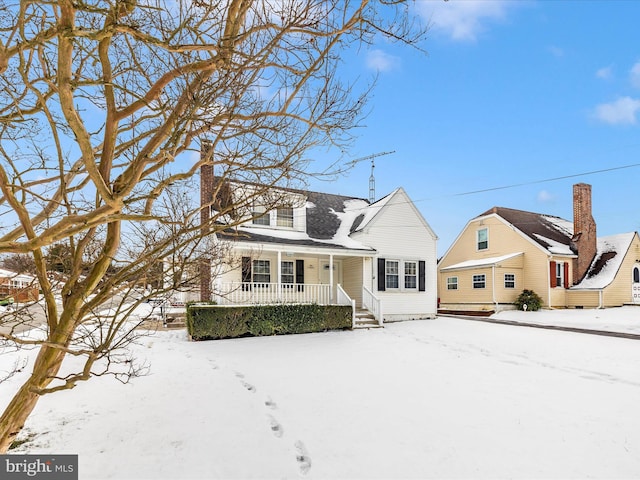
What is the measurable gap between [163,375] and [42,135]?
5.33 metres

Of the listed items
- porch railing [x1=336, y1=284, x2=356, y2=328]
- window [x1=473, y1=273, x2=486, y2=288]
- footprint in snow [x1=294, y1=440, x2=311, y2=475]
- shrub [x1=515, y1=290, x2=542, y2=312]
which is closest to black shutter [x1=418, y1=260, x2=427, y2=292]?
porch railing [x1=336, y1=284, x2=356, y2=328]

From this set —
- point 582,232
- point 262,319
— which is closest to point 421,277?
point 262,319

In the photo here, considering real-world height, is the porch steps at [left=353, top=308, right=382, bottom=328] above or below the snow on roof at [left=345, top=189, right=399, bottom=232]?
below

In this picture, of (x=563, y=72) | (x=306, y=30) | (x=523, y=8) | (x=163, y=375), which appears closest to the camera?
(x=306, y=30)

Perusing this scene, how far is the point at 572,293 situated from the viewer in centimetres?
2109

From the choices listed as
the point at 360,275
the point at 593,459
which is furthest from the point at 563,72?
the point at 593,459

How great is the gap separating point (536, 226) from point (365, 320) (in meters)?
15.2

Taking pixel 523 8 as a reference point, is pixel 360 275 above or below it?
below

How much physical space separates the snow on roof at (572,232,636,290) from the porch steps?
44.4ft

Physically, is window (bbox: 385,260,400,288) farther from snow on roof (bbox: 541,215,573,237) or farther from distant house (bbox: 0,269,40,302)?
snow on roof (bbox: 541,215,573,237)

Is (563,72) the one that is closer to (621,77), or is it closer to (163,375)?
(621,77)

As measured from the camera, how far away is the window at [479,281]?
21.8m

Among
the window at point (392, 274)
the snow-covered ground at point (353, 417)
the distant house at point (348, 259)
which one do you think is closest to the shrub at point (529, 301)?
the distant house at point (348, 259)

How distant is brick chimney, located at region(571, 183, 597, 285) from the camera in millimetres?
21062
